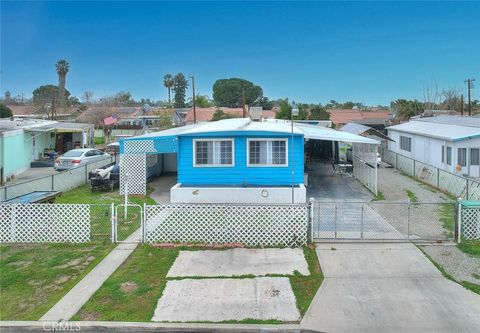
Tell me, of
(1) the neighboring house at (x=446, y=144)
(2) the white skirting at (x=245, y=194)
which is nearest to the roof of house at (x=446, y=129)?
(1) the neighboring house at (x=446, y=144)

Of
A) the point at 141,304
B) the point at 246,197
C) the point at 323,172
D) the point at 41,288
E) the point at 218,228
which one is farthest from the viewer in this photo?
the point at 323,172

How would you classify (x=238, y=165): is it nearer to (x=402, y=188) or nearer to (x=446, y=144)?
(x=402, y=188)

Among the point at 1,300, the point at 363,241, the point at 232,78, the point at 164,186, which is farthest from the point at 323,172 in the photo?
the point at 232,78

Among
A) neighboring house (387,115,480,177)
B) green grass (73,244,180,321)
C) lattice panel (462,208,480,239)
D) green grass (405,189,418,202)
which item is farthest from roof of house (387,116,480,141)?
green grass (73,244,180,321)

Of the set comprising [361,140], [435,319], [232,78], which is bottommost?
[435,319]

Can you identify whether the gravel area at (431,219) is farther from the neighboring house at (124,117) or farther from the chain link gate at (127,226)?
the neighboring house at (124,117)

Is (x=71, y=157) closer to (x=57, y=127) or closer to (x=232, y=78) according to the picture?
(x=57, y=127)
